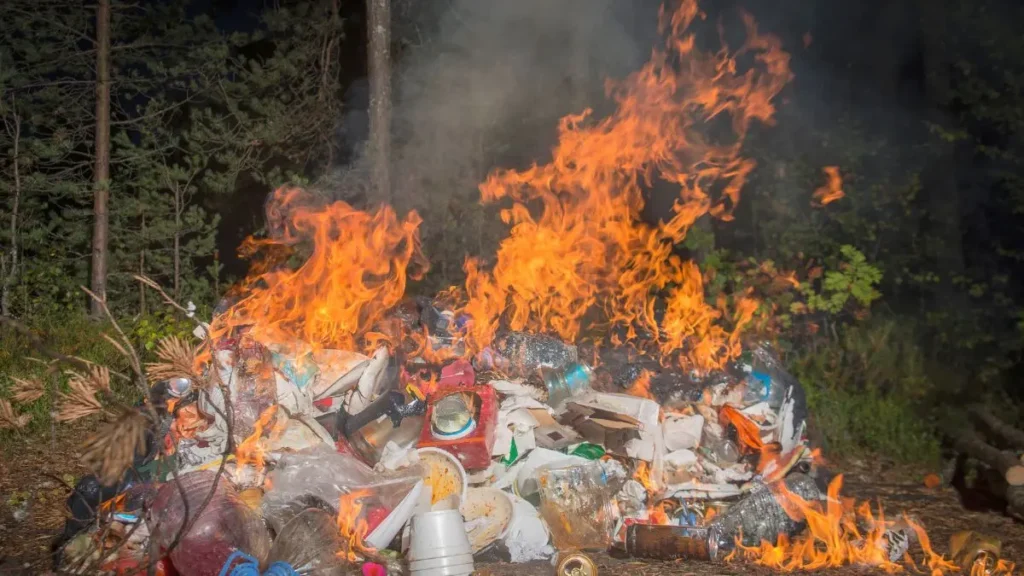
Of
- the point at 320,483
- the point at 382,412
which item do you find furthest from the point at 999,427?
the point at 320,483

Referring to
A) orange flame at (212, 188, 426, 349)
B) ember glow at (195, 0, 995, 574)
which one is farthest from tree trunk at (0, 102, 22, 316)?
orange flame at (212, 188, 426, 349)

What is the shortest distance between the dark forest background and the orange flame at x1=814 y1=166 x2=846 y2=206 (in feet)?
0.28

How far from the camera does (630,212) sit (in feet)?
23.3

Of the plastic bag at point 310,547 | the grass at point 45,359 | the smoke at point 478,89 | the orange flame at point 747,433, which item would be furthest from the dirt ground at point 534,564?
the smoke at point 478,89

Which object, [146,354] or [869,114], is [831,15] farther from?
[146,354]

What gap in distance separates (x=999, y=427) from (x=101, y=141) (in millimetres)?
9309

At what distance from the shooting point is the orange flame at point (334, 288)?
5426 mm

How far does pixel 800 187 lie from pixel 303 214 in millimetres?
5429

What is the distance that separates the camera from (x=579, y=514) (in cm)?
448

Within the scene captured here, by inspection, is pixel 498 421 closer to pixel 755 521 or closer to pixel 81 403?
pixel 755 521

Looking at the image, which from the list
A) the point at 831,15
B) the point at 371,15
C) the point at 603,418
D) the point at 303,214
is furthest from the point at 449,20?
the point at 603,418

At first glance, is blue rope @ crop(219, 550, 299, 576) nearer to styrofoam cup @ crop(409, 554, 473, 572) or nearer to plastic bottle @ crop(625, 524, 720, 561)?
styrofoam cup @ crop(409, 554, 473, 572)

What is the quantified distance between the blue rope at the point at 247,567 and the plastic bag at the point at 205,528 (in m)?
0.10

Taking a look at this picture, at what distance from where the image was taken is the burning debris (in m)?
3.91
